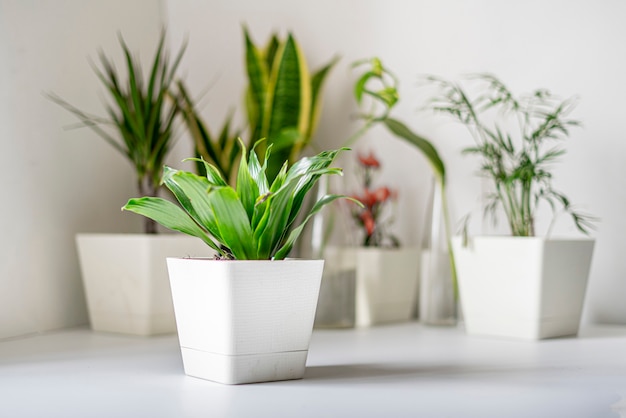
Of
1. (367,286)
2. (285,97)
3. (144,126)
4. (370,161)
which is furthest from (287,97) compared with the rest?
(367,286)

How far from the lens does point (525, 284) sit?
54.0 inches

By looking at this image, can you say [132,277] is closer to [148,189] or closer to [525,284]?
[148,189]

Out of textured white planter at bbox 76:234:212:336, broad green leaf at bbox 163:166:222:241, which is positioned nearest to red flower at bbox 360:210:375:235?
textured white planter at bbox 76:234:212:336

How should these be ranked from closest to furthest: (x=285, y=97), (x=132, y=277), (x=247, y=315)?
(x=247, y=315)
(x=132, y=277)
(x=285, y=97)

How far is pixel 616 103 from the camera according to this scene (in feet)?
5.05

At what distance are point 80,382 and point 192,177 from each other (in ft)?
1.03

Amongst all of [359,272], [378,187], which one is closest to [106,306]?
[359,272]

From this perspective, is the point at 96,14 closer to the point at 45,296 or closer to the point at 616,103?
the point at 45,296

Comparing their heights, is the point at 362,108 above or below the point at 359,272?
above

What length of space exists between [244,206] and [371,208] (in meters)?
0.72

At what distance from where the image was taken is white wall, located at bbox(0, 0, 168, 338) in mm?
1549

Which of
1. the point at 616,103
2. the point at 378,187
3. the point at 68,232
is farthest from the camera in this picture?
the point at 378,187

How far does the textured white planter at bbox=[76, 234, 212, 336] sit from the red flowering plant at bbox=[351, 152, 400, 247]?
33cm

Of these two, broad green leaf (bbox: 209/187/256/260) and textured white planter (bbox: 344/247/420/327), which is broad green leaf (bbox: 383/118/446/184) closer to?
textured white planter (bbox: 344/247/420/327)
